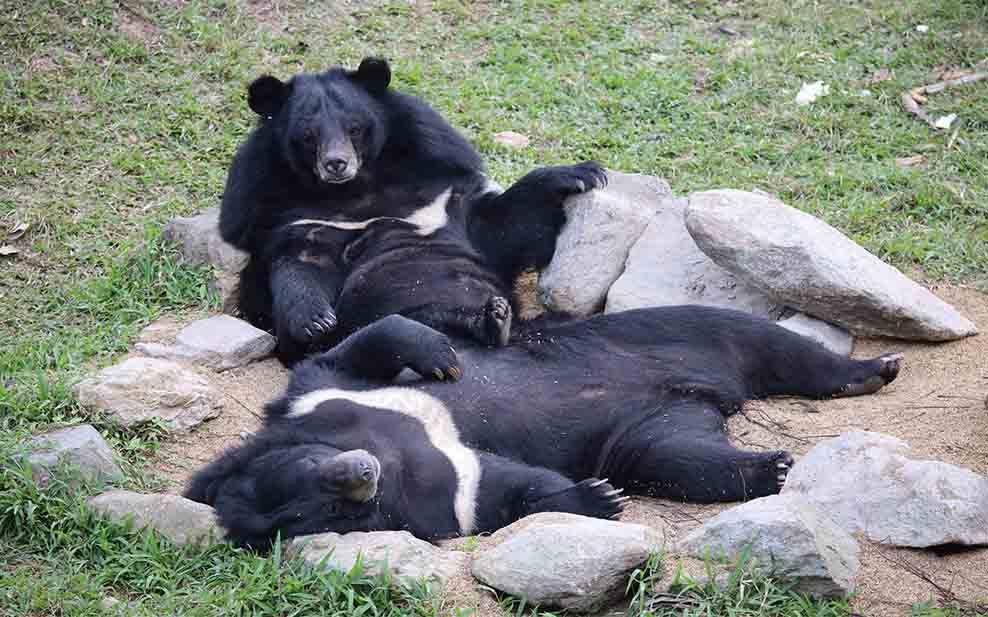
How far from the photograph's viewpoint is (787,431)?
4289 millimetres

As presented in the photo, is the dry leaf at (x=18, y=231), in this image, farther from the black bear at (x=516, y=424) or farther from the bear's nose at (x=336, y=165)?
the black bear at (x=516, y=424)

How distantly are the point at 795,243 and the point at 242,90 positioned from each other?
3864 millimetres

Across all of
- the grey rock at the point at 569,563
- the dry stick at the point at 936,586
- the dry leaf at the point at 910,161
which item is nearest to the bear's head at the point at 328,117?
the grey rock at the point at 569,563

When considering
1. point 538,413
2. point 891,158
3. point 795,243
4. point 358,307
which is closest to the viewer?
point 538,413

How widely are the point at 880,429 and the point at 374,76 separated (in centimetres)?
283

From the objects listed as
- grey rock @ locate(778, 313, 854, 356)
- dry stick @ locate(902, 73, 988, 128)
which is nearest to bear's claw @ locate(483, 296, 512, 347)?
grey rock @ locate(778, 313, 854, 356)

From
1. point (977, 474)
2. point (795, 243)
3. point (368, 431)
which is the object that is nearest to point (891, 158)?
point (795, 243)

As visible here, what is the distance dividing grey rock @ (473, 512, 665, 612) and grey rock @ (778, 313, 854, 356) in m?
1.74

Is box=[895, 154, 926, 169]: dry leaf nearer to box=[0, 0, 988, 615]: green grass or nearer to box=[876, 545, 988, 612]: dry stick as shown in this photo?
box=[0, 0, 988, 615]: green grass

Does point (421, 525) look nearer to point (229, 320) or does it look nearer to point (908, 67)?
point (229, 320)

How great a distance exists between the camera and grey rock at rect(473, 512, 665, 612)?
10.5 feet

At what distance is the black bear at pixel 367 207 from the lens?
536cm

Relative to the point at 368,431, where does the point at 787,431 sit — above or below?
below

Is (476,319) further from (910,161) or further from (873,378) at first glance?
(910,161)
